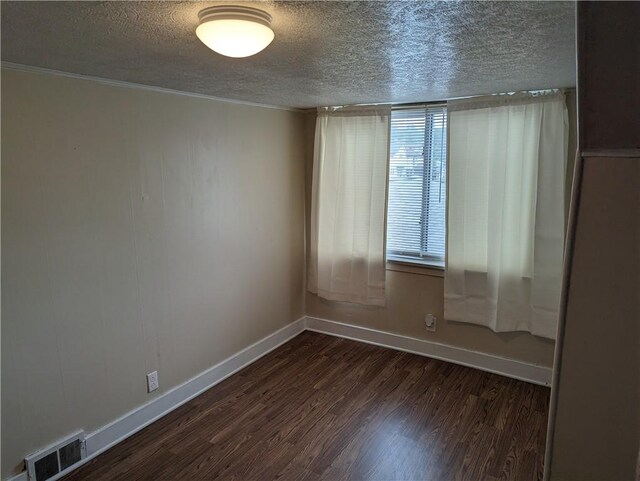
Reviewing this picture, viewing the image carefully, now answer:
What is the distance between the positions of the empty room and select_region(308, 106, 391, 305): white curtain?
0.02 meters

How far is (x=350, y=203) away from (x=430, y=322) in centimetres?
123

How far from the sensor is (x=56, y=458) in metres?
2.21

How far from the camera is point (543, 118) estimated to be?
113 inches

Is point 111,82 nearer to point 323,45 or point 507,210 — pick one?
point 323,45

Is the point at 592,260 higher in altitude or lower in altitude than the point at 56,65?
lower

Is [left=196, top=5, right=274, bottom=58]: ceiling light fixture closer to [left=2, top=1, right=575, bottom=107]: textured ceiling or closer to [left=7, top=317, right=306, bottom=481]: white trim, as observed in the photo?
[left=2, top=1, right=575, bottom=107]: textured ceiling

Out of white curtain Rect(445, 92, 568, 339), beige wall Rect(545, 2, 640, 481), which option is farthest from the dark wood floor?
beige wall Rect(545, 2, 640, 481)

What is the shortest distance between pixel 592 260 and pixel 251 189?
8.45 ft

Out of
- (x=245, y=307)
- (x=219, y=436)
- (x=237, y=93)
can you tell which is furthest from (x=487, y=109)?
(x=219, y=436)

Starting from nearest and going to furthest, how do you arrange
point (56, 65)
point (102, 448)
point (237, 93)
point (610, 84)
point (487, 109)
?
point (610, 84)
point (56, 65)
point (102, 448)
point (237, 93)
point (487, 109)

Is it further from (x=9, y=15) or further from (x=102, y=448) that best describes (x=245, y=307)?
(x=9, y=15)

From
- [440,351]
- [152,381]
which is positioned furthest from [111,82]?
[440,351]

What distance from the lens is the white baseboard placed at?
2.51m

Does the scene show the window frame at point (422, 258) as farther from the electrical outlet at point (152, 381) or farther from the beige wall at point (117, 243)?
the electrical outlet at point (152, 381)
